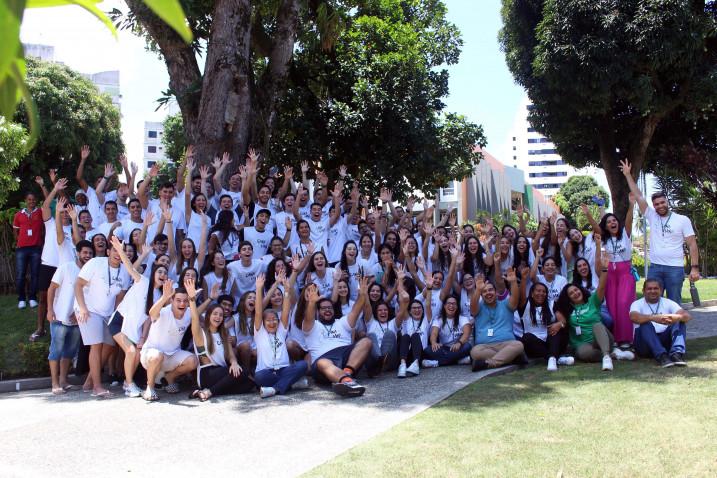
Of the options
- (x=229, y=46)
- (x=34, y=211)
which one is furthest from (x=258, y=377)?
(x=229, y=46)

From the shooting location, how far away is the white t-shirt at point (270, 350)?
763 cm

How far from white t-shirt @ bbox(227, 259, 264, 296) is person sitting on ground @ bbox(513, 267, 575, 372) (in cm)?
370

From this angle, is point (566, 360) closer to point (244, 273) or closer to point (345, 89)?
point (244, 273)

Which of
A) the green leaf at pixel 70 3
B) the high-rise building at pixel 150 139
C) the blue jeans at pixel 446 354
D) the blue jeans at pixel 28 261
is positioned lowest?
the blue jeans at pixel 446 354

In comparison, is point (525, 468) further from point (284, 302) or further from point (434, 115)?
point (434, 115)

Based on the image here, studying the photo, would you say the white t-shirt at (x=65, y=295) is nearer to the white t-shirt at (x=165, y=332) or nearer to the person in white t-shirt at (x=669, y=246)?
the white t-shirt at (x=165, y=332)

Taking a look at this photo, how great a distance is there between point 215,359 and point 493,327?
3.68 m

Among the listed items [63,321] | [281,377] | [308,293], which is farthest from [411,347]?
[63,321]

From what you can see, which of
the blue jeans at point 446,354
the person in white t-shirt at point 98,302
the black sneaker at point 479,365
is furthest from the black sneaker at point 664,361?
the person in white t-shirt at point 98,302

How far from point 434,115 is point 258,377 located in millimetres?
11539

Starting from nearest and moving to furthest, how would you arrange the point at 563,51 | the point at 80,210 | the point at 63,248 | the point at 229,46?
1. the point at 63,248
2. the point at 80,210
3. the point at 229,46
4. the point at 563,51

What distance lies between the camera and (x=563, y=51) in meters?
14.7

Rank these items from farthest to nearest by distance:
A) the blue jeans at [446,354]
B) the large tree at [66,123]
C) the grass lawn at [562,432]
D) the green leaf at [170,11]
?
the large tree at [66,123], the blue jeans at [446,354], the grass lawn at [562,432], the green leaf at [170,11]

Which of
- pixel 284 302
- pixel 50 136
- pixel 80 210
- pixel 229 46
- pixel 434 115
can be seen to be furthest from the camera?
pixel 50 136
